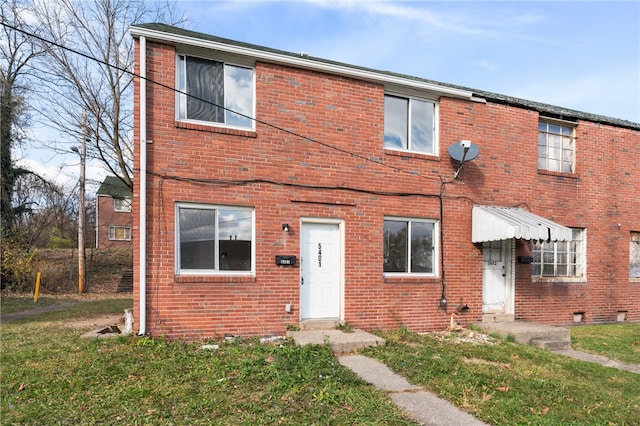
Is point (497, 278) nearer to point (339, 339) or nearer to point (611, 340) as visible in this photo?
point (611, 340)

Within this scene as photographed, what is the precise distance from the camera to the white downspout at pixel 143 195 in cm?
675

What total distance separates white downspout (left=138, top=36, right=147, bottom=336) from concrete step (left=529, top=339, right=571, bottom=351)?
785cm

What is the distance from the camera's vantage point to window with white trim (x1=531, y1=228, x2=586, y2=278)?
33.7ft

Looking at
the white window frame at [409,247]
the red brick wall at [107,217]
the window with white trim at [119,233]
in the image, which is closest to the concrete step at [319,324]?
the white window frame at [409,247]

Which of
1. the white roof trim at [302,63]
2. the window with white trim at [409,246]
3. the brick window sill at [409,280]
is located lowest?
the brick window sill at [409,280]

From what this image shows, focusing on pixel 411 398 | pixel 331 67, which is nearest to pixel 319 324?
pixel 411 398

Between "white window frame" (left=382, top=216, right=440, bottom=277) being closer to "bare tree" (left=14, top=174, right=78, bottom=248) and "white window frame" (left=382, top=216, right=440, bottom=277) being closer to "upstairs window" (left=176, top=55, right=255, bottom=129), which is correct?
"upstairs window" (left=176, top=55, right=255, bottom=129)

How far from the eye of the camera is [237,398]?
4.53 meters

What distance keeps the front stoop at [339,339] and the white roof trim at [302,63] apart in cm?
541

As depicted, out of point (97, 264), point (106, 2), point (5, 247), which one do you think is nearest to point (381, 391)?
→ point (106, 2)

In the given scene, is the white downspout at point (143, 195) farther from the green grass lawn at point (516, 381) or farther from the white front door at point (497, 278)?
the white front door at point (497, 278)

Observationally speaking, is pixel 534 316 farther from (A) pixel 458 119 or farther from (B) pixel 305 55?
(B) pixel 305 55

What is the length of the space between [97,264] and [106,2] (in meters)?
14.2

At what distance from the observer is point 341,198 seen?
8.20 metres
